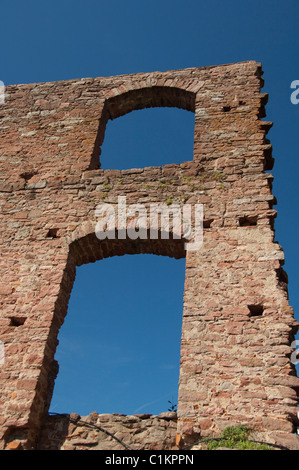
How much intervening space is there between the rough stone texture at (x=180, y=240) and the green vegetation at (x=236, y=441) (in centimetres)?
10

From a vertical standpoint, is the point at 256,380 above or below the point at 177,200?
below

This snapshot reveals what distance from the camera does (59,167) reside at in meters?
8.45

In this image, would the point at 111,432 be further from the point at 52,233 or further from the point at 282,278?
the point at 52,233

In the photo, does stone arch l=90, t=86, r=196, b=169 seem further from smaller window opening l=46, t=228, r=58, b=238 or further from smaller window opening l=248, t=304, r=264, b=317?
smaller window opening l=248, t=304, r=264, b=317

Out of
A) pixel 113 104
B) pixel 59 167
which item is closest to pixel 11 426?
pixel 59 167

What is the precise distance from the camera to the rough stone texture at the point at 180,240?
18.4 ft

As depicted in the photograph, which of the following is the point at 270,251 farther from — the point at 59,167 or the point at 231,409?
the point at 59,167

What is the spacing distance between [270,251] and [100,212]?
264cm

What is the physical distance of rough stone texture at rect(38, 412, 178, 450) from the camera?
221 inches

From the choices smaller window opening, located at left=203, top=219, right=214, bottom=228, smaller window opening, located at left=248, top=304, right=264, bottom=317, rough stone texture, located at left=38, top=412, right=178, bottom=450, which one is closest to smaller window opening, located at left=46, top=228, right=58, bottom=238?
smaller window opening, located at left=203, top=219, right=214, bottom=228

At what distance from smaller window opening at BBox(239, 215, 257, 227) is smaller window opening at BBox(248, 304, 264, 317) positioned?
1.36 metres

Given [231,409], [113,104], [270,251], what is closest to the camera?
[231,409]
